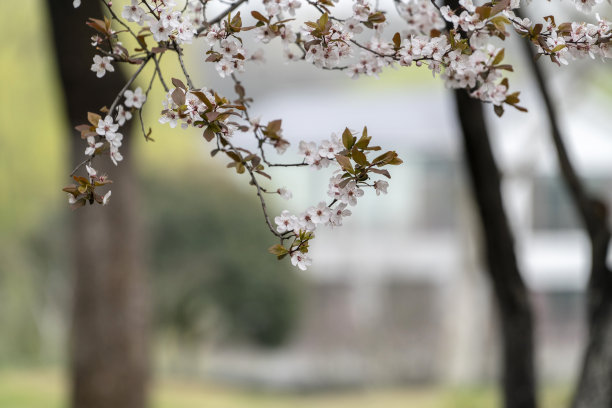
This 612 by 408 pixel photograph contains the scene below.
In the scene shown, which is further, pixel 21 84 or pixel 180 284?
pixel 21 84

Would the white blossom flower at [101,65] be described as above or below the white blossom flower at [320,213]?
above

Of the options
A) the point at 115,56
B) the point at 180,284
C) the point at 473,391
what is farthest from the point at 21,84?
the point at 115,56

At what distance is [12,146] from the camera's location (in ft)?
41.3

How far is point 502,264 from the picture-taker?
150 inches

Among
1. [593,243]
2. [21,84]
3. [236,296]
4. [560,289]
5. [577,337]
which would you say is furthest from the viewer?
[560,289]

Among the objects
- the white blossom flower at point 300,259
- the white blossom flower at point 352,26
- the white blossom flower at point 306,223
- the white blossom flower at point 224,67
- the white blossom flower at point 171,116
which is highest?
the white blossom flower at point 352,26

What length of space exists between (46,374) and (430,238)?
30.4 ft

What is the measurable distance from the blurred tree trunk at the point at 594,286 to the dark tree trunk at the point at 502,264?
1.04 ft

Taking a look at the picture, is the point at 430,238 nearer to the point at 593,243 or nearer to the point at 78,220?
the point at 78,220

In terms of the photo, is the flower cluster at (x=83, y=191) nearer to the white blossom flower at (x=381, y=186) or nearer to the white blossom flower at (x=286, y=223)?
the white blossom flower at (x=286, y=223)

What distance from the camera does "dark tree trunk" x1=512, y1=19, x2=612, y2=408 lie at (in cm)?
312

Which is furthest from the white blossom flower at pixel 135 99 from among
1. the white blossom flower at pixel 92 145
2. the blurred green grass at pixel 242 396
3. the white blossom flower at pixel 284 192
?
the blurred green grass at pixel 242 396

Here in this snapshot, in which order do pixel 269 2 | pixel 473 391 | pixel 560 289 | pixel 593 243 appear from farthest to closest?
pixel 560 289, pixel 473 391, pixel 593 243, pixel 269 2

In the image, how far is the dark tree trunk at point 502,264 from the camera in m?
3.58
